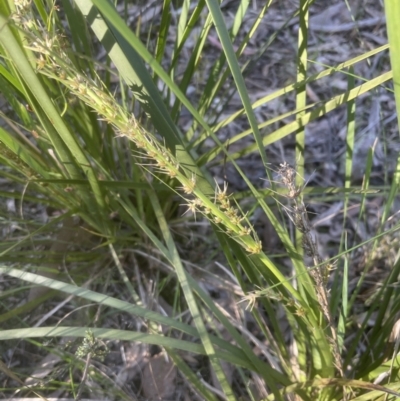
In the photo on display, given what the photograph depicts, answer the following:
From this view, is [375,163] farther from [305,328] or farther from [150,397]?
[150,397]

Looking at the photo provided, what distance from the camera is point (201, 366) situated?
0.97 m

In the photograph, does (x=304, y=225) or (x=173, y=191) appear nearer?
(x=304, y=225)

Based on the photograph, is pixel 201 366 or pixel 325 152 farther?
pixel 325 152

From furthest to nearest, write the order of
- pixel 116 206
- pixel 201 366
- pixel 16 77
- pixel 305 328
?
pixel 201 366, pixel 116 206, pixel 305 328, pixel 16 77

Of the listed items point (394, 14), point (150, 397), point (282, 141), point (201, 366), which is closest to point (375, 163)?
point (282, 141)

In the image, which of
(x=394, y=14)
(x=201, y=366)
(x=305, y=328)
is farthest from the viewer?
(x=201, y=366)

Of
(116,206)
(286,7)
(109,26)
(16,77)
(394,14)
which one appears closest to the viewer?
(394,14)

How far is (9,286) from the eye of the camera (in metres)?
0.99

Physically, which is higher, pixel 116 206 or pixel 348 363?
pixel 116 206

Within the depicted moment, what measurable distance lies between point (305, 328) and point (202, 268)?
32cm

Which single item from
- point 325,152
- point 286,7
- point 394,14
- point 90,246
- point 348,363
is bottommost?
point 348,363

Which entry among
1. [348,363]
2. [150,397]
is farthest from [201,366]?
[348,363]

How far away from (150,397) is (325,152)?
0.74 m

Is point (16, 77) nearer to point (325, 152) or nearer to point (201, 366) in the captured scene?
point (201, 366)
